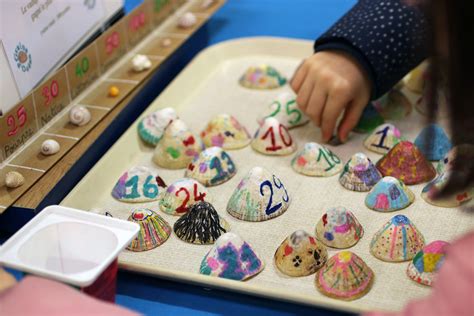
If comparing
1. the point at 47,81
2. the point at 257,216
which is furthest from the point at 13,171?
the point at 257,216

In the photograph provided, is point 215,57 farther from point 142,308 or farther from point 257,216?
point 142,308

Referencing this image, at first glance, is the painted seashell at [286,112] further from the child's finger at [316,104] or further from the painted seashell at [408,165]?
the painted seashell at [408,165]

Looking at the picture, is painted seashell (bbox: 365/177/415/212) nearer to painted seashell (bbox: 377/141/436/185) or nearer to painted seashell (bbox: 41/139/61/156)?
painted seashell (bbox: 377/141/436/185)

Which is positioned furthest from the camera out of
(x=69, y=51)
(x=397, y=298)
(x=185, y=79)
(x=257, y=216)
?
(x=185, y=79)

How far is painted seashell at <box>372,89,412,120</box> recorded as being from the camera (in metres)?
0.95

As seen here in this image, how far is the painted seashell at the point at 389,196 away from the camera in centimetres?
76

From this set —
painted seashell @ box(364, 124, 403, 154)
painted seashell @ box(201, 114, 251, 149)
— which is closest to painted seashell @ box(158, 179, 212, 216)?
painted seashell @ box(201, 114, 251, 149)

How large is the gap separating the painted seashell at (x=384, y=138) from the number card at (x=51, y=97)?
0.37m

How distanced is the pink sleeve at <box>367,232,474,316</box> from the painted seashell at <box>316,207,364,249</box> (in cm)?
23

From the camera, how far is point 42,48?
2.77 ft

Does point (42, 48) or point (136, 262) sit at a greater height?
point (42, 48)

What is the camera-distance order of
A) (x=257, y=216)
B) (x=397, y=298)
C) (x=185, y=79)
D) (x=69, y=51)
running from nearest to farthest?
1. (x=397, y=298)
2. (x=257, y=216)
3. (x=69, y=51)
4. (x=185, y=79)

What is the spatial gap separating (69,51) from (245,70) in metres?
0.28

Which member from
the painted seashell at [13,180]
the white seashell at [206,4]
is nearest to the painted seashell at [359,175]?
the painted seashell at [13,180]
